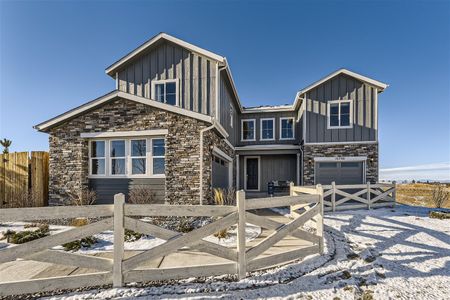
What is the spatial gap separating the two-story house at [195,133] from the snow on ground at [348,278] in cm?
412

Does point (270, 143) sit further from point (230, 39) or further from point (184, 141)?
point (184, 141)

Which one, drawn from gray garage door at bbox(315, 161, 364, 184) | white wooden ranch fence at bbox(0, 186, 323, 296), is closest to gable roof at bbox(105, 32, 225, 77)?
white wooden ranch fence at bbox(0, 186, 323, 296)

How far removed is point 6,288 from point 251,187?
12900 millimetres

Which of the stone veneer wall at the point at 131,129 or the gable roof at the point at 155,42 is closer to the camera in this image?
the stone veneer wall at the point at 131,129

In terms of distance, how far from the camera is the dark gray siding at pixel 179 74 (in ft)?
31.5

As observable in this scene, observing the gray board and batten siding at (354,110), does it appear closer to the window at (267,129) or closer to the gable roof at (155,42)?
the window at (267,129)

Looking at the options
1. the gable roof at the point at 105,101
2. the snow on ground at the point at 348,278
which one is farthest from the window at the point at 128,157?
the snow on ground at the point at 348,278

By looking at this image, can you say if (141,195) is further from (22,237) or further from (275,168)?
(275,168)

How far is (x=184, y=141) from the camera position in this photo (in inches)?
282

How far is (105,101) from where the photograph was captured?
24.4 feet

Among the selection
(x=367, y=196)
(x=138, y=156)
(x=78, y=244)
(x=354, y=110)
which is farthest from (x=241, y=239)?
(x=354, y=110)

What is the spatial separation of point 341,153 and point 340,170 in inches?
38.3

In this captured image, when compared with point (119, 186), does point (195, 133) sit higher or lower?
higher

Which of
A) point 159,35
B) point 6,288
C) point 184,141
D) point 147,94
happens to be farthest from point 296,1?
point 6,288
